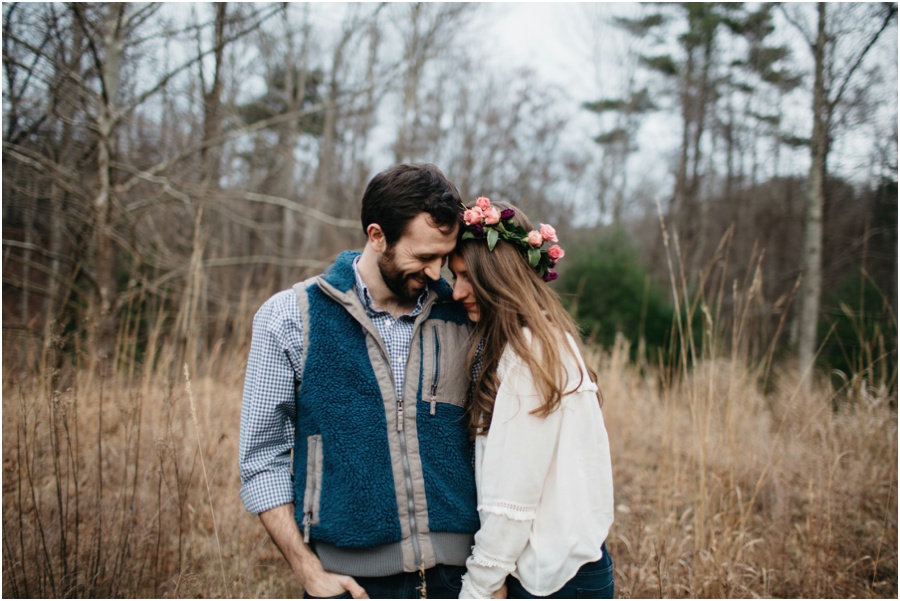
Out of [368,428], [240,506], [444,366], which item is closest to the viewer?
[368,428]

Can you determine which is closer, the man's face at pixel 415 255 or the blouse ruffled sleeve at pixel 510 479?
the blouse ruffled sleeve at pixel 510 479

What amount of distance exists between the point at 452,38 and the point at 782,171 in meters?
7.00

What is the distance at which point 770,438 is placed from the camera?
13.9ft

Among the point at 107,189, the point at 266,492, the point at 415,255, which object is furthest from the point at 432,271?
the point at 107,189

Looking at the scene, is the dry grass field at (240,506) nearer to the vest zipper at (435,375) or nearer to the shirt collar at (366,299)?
the shirt collar at (366,299)

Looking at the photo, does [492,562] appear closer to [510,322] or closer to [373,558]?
[373,558]

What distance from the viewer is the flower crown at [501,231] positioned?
1.68 m

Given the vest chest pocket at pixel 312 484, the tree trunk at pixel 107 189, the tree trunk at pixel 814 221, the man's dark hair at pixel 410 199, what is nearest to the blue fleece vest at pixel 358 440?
the vest chest pocket at pixel 312 484

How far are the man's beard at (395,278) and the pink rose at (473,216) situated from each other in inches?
9.4

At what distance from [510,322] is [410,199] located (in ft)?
1.59

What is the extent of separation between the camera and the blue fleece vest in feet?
4.96

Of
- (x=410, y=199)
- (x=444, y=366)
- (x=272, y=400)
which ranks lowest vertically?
(x=272, y=400)

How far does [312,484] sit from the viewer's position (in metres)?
1.53

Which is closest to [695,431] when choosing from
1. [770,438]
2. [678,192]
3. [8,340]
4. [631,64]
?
[770,438]
